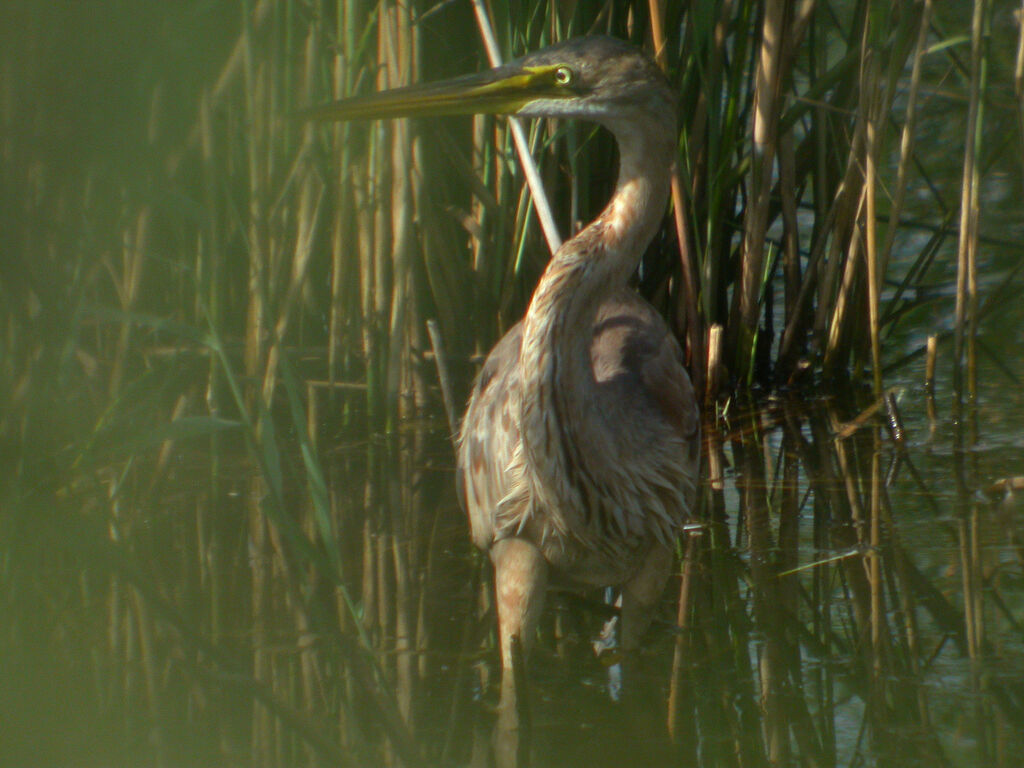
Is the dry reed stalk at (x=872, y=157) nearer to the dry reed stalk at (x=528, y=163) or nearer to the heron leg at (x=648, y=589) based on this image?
the dry reed stalk at (x=528, y=163)

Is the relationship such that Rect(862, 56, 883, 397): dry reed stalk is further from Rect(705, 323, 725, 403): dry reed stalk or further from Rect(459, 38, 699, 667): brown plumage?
Rect(459, 38, 699, 667): brown plumage

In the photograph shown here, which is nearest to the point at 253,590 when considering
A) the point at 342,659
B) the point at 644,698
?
the point at 342,659

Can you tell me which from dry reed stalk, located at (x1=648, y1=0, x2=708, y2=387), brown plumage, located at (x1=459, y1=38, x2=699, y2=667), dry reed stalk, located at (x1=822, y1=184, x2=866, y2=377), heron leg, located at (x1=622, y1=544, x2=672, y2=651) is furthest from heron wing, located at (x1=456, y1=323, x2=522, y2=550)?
dry reed stalk, located at (x1=822, y1=184, x2=866, y2=377)

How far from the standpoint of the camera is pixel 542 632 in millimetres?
3607

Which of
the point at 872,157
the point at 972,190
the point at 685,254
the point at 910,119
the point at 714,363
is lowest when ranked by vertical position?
the point at 714,363

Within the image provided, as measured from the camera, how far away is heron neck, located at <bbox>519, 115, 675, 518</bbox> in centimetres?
303

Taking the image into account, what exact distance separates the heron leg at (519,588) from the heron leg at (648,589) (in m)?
0.28

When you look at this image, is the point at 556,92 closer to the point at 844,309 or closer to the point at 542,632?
the point at 542,632

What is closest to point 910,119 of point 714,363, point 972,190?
point 972,190

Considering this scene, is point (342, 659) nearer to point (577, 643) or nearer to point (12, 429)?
point (577, 643)

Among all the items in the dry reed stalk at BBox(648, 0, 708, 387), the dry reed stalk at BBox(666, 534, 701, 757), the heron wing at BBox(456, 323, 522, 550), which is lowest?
the dry reed stalk at BBox(666, 534, 701, 757)

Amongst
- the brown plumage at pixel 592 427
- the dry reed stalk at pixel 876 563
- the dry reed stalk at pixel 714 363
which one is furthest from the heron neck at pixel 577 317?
the dry reed stalk at pixel 714 363

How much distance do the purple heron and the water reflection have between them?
263mm

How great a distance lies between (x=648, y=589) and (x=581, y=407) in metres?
0.64
